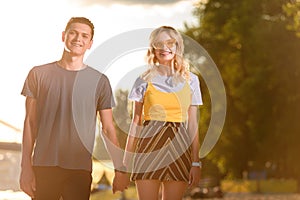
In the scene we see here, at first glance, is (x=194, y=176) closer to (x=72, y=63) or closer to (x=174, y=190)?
(x=174, y=190)

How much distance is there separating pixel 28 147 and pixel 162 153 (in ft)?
3.13

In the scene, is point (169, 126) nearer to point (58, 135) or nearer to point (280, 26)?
point (58, 135)

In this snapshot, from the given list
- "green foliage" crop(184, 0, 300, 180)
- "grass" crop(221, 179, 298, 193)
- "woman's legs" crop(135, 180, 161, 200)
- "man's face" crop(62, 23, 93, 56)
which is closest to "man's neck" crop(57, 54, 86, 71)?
"man's face" crop(62, 23, 93, 56)

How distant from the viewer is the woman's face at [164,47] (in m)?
7.43

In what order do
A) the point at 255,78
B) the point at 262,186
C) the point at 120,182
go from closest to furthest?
the point at 120,182 → the point at 255,78 → the point at 262,186

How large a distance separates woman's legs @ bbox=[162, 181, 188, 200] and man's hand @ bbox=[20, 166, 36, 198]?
94 centimetres

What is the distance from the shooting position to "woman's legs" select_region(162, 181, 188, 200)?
24.3 ft

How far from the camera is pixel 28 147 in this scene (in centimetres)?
727

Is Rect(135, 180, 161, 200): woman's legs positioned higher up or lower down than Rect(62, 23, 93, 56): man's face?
lower down

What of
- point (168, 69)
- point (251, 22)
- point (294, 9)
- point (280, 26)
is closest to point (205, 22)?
point (251, 22)

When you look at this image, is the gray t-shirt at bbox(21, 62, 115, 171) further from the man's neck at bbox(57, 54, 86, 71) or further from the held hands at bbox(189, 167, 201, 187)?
the held hands at bbox(189, 167, 201, 187)

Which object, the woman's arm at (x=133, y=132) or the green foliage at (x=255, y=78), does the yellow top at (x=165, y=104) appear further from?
the green foliage at (x=255, y=78)

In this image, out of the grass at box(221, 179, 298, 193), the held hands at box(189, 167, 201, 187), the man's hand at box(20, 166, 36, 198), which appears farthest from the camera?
the grass at box(221, 179, 298, 193)

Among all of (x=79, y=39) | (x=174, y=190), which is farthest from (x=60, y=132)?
(x=174, y=190)
